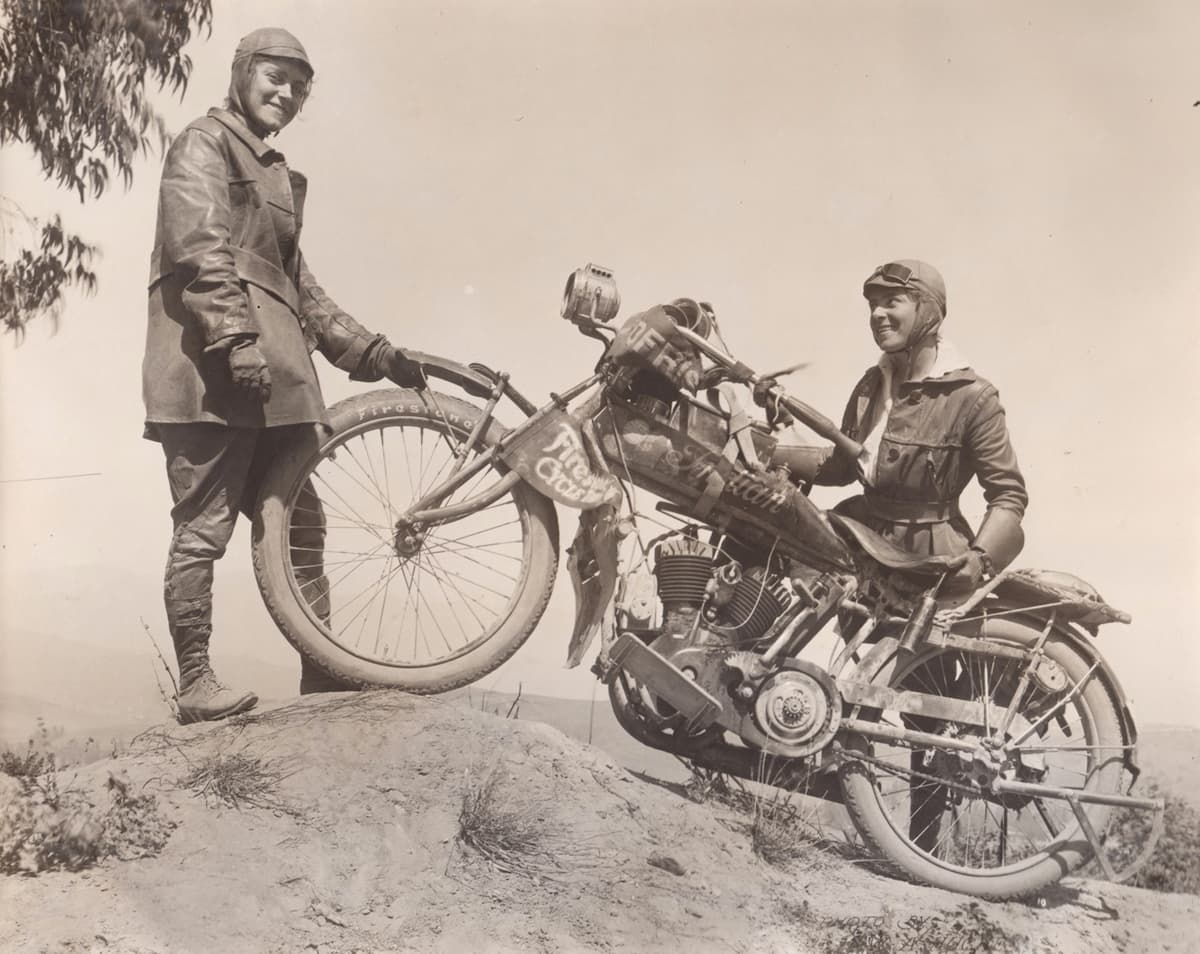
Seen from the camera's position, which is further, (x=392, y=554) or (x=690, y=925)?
(x=392, y=554)

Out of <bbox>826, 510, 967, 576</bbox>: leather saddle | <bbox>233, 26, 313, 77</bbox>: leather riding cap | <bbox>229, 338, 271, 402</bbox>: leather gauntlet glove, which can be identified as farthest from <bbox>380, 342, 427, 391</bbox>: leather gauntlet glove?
<bbox>826, 510, 967, 576</bbox>: leather saddle

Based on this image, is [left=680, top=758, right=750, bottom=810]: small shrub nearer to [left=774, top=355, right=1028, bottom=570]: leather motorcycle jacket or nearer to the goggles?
[left=774, top=355, right=1028, bottom=570]: leather motorcycle jacket

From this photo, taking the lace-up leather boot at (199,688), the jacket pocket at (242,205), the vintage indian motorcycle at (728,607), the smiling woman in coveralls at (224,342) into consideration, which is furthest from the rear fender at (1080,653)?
the jacket pocket at (242,205)

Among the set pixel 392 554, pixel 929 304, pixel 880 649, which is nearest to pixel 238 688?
pixel 392 554

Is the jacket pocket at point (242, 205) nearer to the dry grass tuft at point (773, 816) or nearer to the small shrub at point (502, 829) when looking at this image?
the small shrub at point (502, 829)

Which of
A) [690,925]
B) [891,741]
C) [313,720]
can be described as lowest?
[690,925]

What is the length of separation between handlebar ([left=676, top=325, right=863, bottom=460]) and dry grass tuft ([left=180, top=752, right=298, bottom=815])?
1944 millimetres

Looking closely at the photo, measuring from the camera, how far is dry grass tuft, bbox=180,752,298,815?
3.62 m

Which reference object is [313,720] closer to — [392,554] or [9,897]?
[392,554]

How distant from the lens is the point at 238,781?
3643 mm

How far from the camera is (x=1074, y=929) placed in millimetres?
3951

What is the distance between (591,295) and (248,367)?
1.17 meters

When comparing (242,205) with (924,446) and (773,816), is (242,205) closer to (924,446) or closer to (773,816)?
(924,446)

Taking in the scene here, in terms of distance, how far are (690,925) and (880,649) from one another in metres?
1.18
